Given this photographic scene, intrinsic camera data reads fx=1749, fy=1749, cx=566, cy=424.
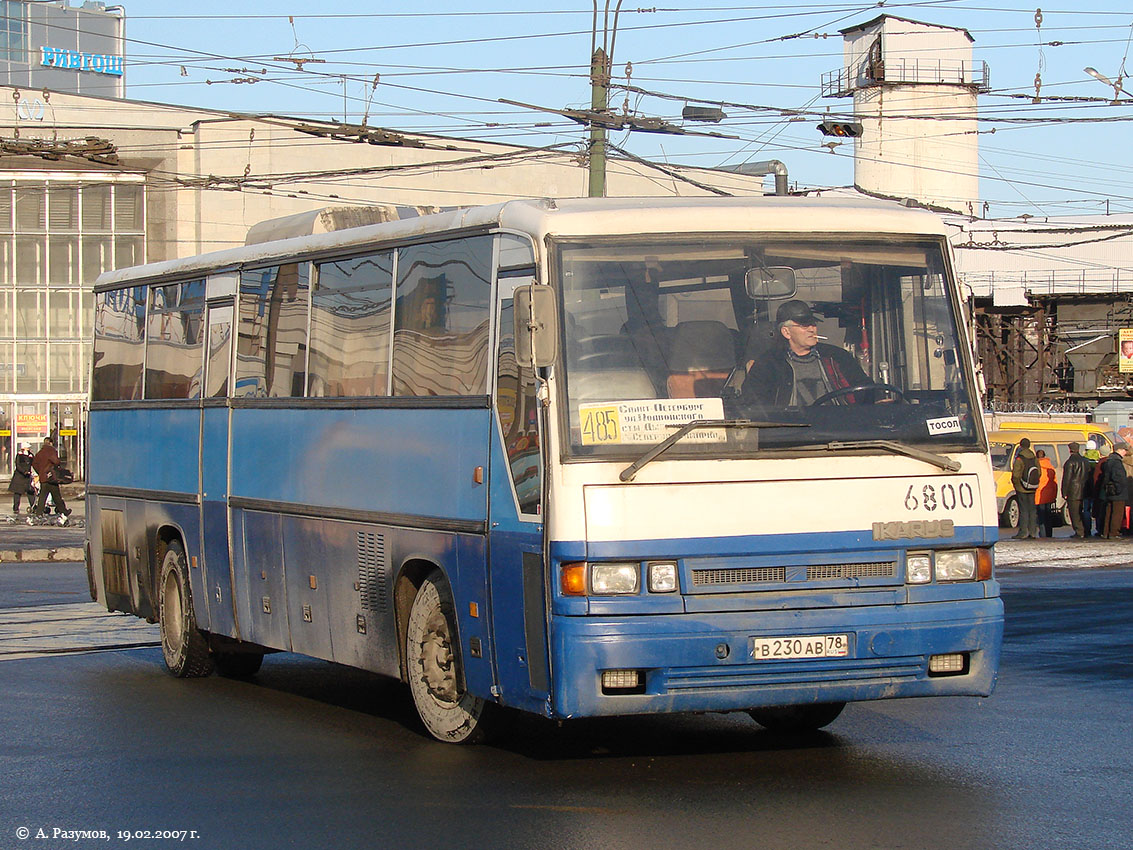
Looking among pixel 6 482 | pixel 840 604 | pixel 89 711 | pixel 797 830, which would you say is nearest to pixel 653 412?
pixel 840 604

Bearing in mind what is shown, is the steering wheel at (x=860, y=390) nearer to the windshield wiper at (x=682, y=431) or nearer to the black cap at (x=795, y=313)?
the windshield wiper at (x=682, y=431)

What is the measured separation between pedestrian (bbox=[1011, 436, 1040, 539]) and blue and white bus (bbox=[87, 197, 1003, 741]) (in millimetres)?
21688

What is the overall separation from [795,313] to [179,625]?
6083 mm

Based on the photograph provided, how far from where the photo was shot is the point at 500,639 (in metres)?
8.19

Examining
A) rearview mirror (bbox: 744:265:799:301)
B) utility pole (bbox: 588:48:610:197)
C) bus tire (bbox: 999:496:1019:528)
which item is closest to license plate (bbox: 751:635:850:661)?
rearview mirror (bbox: 744:265:799:301)

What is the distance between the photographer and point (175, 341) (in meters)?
12.8

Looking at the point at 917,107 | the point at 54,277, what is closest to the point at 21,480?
the point at 54,277

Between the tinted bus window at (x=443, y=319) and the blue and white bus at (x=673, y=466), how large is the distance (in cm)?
2

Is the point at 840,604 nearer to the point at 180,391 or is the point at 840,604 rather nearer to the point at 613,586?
the point at 613,586

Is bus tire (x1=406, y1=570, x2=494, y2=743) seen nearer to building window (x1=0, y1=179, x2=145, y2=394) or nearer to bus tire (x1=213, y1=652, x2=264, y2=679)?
bus tire (x1=213, y1=652, x2=264, y2=679)

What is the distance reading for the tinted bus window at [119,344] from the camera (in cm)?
1349

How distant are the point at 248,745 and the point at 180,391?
4.04 metres

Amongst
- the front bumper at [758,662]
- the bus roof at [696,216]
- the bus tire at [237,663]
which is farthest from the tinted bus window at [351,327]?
the bus tire at [237,663]

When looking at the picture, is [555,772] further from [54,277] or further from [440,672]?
[54,277]
